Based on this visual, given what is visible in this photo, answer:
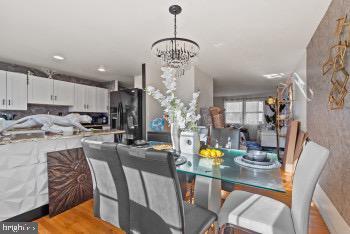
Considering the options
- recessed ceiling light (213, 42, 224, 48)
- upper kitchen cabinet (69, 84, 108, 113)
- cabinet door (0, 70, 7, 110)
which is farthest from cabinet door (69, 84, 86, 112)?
recessed ceiling light (213, 42, 224, 48)

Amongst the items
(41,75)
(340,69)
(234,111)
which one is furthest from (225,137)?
(234,111)

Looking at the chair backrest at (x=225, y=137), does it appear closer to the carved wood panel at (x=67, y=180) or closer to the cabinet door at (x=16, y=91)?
the carved wood panel at (x=67, y=180)

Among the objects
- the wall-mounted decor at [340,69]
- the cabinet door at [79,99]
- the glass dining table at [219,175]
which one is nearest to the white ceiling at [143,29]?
the wall-mounted decor at [340,69]

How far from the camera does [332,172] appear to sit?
183 centimetres

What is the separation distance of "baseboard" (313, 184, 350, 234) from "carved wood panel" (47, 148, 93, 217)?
104 inches

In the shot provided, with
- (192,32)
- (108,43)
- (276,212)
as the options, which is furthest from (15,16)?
(276,212)

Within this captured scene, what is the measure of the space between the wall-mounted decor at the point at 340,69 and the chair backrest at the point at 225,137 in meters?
1.02

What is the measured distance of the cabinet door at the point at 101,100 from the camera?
5102mm

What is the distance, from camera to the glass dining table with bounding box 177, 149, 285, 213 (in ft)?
3.43

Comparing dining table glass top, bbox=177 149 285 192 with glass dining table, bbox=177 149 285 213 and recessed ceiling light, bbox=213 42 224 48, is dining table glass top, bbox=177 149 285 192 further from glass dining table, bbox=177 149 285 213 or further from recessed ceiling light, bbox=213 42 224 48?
recessed ceiling light, bbox=213 42 224 48

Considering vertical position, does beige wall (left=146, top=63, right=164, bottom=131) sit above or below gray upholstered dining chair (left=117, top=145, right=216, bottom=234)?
above

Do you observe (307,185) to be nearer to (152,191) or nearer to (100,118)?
(152,191)

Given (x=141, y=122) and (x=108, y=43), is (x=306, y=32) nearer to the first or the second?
(x=108, y=43)

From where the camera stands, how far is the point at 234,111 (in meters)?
9.64
